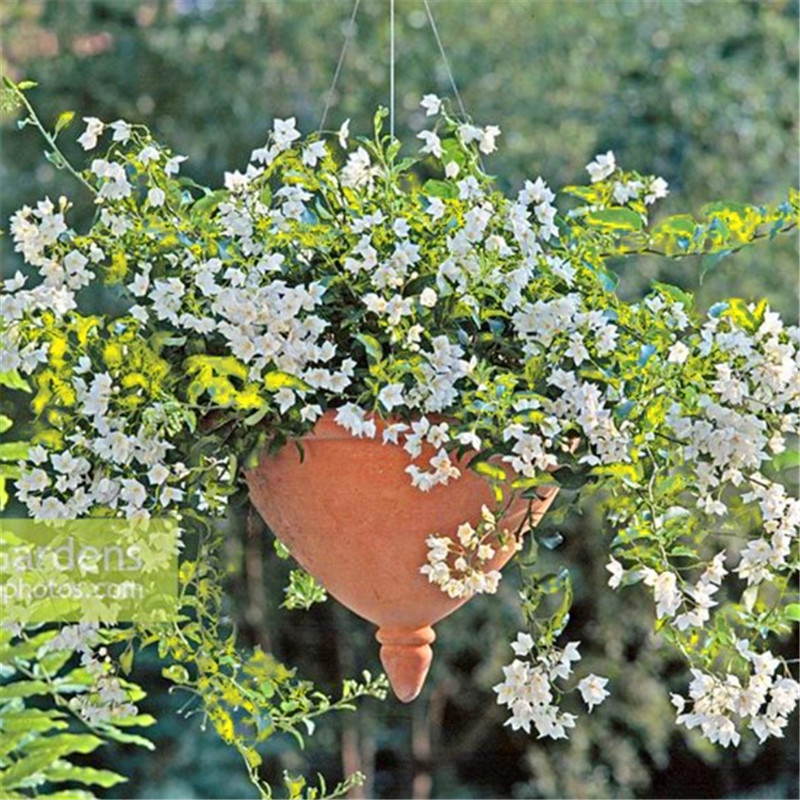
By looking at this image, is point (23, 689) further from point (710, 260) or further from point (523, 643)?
point (710, 260)

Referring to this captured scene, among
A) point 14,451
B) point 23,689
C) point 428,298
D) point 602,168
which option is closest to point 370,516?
point 428,298

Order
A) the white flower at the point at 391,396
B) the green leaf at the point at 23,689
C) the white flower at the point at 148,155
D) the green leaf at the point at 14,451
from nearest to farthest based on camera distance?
the white flower at the point at 391,396, the white flower at the point at 148,155, the green leaf at the point at 14,451, the green leaf at the point at 23,689

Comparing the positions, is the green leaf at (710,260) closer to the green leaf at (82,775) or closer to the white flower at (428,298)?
the white flower at (428,298)

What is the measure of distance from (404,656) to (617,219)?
45 cm

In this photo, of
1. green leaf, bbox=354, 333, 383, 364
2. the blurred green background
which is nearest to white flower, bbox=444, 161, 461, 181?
green leaf, bbox=354, 333, 383, 364

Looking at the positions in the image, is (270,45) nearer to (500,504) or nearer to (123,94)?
(123,94)

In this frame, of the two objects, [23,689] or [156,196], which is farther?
[23,689]

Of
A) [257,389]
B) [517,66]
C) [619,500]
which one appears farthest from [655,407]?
[517,66]

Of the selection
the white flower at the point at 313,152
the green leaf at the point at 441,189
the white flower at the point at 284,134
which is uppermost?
the white flower at the point at 284,134

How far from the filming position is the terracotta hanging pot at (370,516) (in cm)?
125

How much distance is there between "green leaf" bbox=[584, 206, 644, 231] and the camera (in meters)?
1.36

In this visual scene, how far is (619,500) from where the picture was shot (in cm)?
125

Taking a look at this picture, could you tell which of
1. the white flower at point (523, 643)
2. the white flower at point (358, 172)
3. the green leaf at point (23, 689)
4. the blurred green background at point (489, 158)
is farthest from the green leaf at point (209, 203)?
the blurred green background at point (489, 158)

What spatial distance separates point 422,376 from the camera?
3.93 feet
